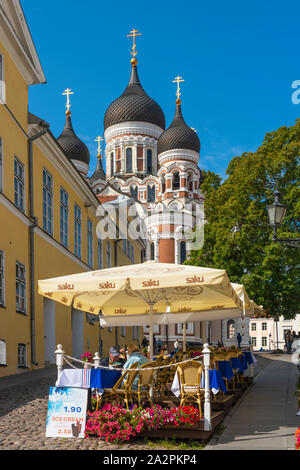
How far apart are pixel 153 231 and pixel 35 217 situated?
4394 cm

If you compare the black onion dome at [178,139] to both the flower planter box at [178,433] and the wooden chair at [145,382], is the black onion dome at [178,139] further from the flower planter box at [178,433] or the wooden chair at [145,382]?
the flower planter box at [178,433]

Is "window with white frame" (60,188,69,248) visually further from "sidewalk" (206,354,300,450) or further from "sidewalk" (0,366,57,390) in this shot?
"sidewalk" (206,354,300,450)

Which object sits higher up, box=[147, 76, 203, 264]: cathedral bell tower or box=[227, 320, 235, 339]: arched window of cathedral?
box=[147, 76, 203, 264]: cathedral bell tower

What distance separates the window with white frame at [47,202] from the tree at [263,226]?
9.92 meters

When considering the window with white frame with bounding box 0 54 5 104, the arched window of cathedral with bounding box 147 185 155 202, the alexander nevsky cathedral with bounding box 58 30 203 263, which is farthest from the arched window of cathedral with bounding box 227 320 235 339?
the window with white frame with bounding box 0 54 5 104

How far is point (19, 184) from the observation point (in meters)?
19.2

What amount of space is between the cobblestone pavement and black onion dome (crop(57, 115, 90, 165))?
174 feet

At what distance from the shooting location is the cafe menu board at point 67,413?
8.88m

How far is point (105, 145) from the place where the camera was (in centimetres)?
7294

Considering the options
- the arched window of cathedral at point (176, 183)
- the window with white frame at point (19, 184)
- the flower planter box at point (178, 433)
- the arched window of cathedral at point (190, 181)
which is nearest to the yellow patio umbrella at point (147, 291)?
the flower planter box at point (178, 433)

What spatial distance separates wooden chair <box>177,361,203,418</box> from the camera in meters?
10.1

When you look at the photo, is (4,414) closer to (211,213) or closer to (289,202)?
(289,202)

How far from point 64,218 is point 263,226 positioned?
32.6 ft
